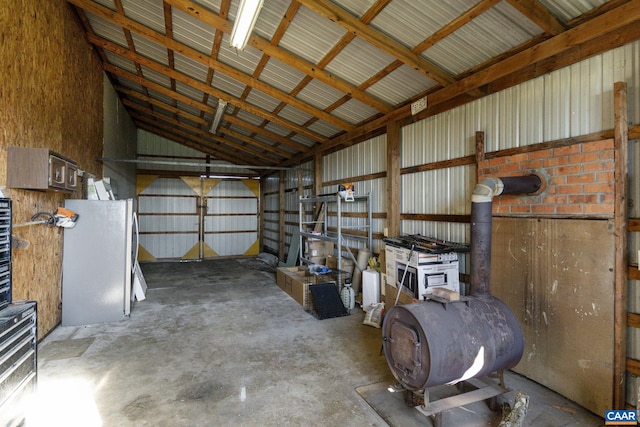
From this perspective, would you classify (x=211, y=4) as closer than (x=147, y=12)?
Yes

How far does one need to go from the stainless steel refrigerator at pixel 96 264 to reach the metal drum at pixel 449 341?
415cm

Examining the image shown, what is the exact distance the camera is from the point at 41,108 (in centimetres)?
381

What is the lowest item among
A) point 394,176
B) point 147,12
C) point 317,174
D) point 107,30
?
point 394,176

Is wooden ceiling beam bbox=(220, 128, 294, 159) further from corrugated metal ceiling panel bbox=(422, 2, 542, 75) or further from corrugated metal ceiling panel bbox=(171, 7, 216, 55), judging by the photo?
corrugated metal ceiling panel bbox=(422, 2, 542, 75)

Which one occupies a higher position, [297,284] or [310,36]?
[310,36]

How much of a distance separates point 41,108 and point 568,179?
18.6ft

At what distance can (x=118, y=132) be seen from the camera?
26.2 feet

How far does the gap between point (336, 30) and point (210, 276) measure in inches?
259

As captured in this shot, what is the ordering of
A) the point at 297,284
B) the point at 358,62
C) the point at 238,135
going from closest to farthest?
the point at 358,62, the point at 297,284, the point at 238,135

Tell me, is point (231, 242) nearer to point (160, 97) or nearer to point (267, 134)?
point (267, 134)

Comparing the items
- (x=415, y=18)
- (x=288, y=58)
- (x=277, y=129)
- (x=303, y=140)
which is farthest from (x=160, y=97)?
(x=415, y=18)

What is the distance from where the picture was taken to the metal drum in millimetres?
2178

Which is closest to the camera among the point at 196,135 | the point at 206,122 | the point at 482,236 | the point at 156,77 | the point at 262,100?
the point at 482,236

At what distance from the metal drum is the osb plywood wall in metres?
3.53
